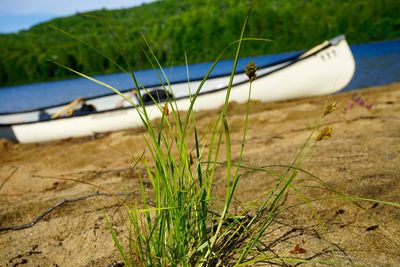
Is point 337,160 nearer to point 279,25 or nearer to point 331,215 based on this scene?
point 331,215

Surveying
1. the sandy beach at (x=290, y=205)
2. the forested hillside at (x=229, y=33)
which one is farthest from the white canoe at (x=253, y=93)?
the forested hillside at (x=229, y=33)

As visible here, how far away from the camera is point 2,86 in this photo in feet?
225

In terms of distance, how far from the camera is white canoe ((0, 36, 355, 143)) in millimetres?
8070

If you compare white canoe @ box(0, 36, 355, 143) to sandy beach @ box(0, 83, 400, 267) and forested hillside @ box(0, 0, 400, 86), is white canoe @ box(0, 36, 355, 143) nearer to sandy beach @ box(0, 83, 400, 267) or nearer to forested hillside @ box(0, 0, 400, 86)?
sandy beach @ box(0, 83, 400, 267)

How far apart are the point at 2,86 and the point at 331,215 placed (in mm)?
78427

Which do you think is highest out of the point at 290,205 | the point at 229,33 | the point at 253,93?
the point at 229,33

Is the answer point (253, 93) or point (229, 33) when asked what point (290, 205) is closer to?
point (253, 93)

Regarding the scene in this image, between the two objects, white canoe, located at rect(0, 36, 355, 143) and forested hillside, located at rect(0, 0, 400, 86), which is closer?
white canoe, located at rect(0, 36, 355, 143)

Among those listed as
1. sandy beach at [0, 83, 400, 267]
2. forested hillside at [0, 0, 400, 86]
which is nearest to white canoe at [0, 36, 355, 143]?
sandy beach at [0, 83, 400, 267]

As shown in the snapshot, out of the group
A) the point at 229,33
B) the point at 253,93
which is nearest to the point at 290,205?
the point at 253,93

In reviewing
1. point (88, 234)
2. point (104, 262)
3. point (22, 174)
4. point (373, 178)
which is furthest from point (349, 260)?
point (22, 174)

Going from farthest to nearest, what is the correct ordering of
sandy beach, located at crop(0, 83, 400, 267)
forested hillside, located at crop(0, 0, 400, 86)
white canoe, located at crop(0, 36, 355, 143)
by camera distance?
1. forested hillside, located at crop(0, 0, 400, 86)
2. white canoe, located at crop(0, 36, 355, 143)
3. sandy beach, located at crop(0, 83, 400, 267)

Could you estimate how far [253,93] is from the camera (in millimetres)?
8562

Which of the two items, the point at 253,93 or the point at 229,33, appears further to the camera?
the point at 229,33
